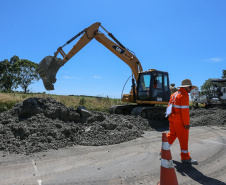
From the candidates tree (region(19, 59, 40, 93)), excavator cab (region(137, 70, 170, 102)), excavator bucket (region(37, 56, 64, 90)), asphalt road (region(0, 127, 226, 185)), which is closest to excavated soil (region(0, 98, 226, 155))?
asphalt road (region(0, 127, 226, 185))

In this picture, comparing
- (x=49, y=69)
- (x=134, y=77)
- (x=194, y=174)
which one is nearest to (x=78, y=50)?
(x=49, y=69)

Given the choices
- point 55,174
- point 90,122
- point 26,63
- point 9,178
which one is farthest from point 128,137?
point 26,63

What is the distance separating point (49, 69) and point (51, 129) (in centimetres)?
385

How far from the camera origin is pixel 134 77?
12.1 metres

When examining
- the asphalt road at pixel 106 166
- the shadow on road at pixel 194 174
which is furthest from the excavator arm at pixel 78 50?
the shadow on road at pixel 194 174

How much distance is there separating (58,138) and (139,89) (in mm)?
6565

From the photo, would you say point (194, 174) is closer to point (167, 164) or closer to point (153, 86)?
point (167, 164)

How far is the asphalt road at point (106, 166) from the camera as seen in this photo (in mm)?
3523

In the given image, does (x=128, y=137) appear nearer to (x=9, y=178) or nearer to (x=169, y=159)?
(x=169, y=159)

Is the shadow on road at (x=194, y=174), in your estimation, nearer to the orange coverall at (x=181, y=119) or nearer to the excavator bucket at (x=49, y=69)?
the orange coverall at (x=181, y=119)

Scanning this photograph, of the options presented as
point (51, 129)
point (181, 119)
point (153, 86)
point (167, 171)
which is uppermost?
point (153, 86)

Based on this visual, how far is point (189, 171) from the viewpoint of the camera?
3.96 m

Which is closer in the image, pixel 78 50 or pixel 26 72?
pixel 78 50

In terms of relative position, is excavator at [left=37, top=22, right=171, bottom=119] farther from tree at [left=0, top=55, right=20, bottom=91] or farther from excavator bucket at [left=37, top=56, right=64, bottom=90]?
tree at [left=0, top=55, right=20, bottom=91]
